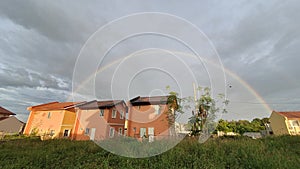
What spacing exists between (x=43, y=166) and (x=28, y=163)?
2.11 feet

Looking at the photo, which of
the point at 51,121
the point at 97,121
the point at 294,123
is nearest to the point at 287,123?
the point at 294,123

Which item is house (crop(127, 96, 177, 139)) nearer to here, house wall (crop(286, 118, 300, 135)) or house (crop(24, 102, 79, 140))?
house (crop(24, 102, 79, 140))

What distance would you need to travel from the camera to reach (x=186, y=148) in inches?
237

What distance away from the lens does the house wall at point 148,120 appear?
1668 cm

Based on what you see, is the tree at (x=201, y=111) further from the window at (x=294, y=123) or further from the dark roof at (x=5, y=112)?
the dark roof at (x=5, y=112)

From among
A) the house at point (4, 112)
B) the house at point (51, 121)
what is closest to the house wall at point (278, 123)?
the house at point (51, 121)

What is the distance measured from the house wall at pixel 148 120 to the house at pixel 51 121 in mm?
9399

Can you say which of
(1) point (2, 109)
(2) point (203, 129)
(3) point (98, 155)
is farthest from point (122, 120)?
(1) point (2, 109)

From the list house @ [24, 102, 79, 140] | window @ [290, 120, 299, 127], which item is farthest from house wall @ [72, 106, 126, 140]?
window @ [290, 120, 299, 127]

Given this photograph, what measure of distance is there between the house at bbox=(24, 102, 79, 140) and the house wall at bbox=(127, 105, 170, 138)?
9399 mm

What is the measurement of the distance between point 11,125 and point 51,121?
9.57 meters

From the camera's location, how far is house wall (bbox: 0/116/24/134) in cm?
2217

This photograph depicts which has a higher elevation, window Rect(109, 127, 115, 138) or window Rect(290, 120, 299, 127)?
window Rect(290, 120, 299, 127)

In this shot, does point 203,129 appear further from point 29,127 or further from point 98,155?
point 29,127
